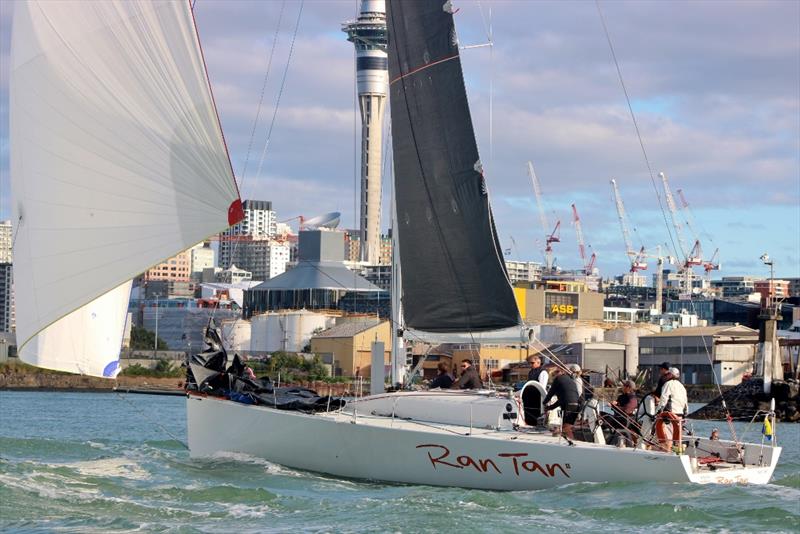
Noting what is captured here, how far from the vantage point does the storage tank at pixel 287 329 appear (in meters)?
104

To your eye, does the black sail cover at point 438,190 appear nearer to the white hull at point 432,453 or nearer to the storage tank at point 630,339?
the white hull at point 432,453

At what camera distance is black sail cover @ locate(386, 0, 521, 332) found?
20469mm

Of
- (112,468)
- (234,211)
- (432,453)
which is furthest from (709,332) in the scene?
(234,211)

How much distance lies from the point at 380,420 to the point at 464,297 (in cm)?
267

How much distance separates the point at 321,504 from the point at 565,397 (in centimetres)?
383

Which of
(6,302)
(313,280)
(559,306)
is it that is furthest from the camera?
(6,302)

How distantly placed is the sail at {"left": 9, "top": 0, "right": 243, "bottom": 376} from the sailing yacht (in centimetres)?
2

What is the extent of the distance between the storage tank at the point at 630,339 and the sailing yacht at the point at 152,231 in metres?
73.4

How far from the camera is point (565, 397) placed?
18.0m

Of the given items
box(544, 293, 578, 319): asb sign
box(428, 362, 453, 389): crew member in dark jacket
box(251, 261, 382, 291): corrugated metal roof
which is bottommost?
box(428, 362, 453, 389): crew member in dark jacket

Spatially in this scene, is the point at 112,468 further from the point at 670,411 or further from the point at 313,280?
the point at 313,280

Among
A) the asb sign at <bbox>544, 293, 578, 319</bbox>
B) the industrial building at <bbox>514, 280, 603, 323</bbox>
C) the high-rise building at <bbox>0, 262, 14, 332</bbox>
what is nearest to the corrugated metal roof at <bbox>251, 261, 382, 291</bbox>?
the industrial building at <bbox>514, 280, 603, 323</bbox>

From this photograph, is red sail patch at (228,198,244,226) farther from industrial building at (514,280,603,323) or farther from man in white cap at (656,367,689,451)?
industrial building at (514,280,603,323)

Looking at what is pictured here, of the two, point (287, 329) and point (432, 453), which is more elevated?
point (287, 329)
